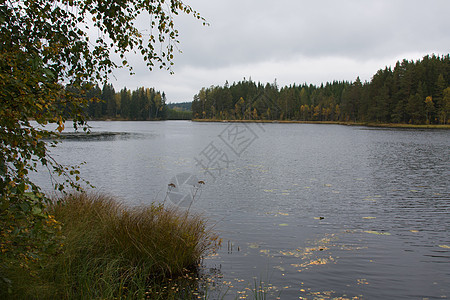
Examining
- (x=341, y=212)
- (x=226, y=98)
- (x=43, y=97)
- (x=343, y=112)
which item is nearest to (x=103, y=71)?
(x=43, y=97)

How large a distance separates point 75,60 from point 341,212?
12.7 metres

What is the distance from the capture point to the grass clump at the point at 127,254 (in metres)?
6.23

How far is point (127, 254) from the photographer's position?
7.55 m

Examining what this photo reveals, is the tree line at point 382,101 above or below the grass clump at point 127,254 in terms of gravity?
above

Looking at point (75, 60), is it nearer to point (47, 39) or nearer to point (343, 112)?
point (47, 39)

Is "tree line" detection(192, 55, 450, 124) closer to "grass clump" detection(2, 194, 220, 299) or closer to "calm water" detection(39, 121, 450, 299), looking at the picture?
"calm water" detection(39, 121, 450, 299)

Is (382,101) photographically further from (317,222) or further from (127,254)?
(127,254)

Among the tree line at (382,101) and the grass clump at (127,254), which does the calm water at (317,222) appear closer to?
the grass clump at (127,254)

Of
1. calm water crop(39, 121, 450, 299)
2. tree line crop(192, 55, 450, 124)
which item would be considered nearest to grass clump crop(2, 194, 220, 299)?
calm water crop(39, 121, 450, 299)

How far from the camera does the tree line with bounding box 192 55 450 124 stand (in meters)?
102

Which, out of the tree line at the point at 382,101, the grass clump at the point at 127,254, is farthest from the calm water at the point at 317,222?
the tree line at the point at 382,101

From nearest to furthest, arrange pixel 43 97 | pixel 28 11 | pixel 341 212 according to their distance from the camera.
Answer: pixel 43 97
pixel 28 11
pixel 341 212

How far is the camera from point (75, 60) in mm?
4590

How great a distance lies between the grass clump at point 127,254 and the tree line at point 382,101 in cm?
10672
